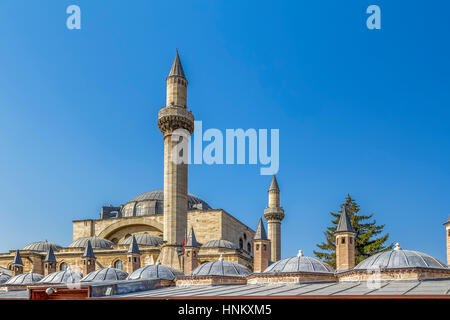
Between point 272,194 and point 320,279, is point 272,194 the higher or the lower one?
the higher one

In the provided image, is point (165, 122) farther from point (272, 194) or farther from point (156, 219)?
point (272, 194)

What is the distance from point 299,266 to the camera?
20.9 meters

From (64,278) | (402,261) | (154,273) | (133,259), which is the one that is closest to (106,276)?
(64,278)

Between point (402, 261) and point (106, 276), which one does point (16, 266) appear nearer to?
point (106, 276)

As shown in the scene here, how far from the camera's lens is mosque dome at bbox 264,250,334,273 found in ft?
68.3

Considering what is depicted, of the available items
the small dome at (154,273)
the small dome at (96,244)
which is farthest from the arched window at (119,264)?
the small dome at (154,273)

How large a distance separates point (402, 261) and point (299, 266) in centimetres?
416

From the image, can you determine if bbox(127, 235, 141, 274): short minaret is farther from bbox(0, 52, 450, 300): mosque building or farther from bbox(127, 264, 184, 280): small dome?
bbox(127, 264, 184, 280): small dome

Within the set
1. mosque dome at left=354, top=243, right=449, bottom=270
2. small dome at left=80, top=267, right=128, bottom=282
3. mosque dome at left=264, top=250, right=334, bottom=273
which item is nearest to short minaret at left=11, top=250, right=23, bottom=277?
small dome at left=80, top=267, right=128, bottom=282
